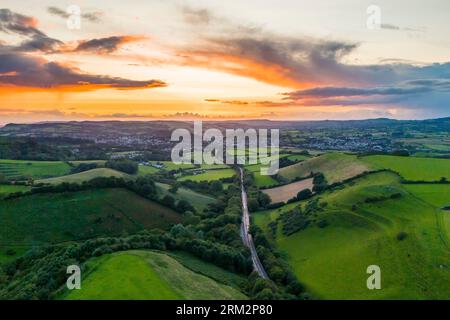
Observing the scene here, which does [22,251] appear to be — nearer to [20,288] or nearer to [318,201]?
[20,288]

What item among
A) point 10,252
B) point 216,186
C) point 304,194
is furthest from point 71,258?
point 216,186

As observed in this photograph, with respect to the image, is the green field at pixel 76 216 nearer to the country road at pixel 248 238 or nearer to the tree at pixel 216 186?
the country road at pixel 248 238

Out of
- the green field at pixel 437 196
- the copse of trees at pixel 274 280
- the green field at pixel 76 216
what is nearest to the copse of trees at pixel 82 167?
the green field at pixel 76 216

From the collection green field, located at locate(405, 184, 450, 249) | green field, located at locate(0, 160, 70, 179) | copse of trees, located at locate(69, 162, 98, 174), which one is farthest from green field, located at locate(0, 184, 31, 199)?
green field, located at locate(405, 184, 450, 249)

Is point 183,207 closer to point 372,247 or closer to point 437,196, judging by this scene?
point 372,247

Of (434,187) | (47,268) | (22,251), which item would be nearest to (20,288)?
(47,268)
